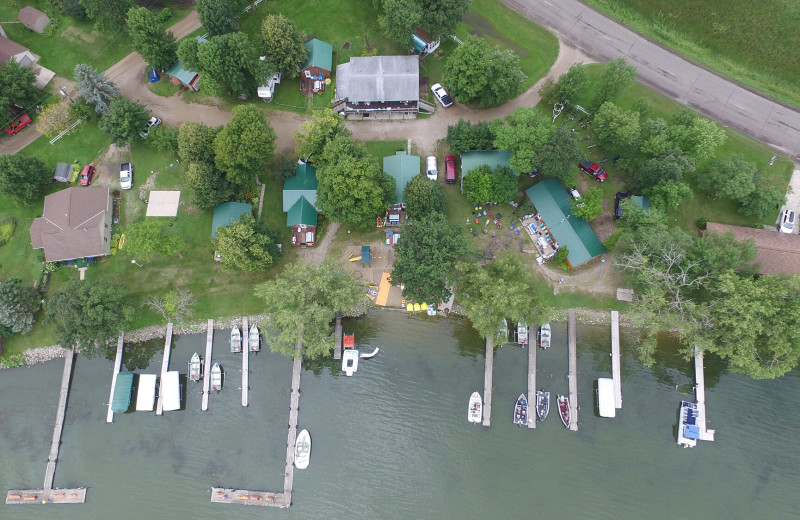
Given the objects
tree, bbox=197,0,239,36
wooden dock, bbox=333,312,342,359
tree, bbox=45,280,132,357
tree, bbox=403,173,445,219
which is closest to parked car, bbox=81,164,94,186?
tree, bbox=45,280,132,357

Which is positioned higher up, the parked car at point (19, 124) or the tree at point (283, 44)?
the tree at point (283, 44)

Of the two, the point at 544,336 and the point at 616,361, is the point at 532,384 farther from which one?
the point at 616,361

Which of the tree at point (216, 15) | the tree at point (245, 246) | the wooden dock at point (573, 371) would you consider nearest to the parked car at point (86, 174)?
the tree at point (245, 246)

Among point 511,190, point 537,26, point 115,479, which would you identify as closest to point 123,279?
point 115,479

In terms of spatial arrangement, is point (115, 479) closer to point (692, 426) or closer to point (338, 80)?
point (338, 80)

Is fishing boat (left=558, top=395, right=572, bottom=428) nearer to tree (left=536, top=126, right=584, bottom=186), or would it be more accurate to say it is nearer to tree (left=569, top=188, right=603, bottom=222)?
tree (left=569, top=188, right=603, bottom=222)

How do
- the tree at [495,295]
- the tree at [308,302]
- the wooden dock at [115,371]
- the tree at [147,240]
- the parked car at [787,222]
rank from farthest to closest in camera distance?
the wooden dock at [115,371]
the parked car at [787,222]
the tree at [147,240]
the tree at [308,302]
the tree at [495,295]

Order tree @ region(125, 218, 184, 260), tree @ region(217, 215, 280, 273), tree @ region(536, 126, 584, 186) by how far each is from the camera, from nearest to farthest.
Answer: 1. tree @ region(217, 215, 280, 273)
2. tree @ region(536, 126, 584, 186)
3. tree @ region(125, 218, 184, 260)

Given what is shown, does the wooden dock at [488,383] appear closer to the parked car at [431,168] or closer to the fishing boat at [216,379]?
the parked car at [431,168]

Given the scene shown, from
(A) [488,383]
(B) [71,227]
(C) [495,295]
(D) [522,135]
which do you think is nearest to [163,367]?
(B) [71,227]
